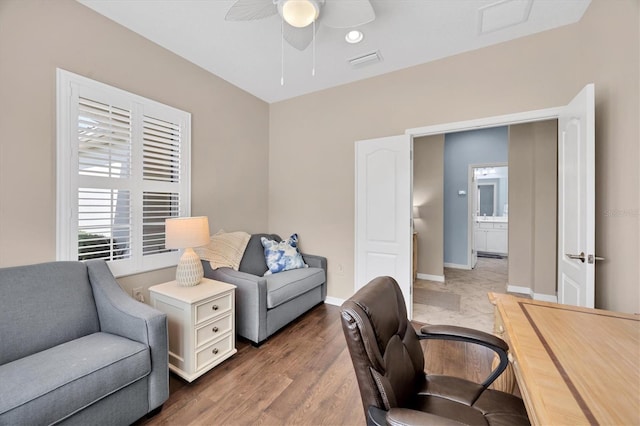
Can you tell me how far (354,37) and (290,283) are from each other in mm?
2432

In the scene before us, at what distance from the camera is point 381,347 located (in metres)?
0.96

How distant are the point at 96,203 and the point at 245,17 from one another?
180cm

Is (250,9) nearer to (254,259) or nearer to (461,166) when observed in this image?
(254,259)

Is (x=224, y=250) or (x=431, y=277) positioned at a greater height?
(x=224, y=250)

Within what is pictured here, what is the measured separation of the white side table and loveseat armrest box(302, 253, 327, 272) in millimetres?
1305

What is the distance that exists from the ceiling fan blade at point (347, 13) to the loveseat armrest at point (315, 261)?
2.45m

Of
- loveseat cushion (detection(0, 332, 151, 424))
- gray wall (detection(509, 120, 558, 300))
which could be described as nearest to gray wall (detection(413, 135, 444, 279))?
gray wall (detection(509, 120, 558, 300))

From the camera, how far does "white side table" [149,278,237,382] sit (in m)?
1.92

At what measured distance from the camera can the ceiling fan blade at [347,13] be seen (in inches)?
65.1

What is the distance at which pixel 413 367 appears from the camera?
1.15m

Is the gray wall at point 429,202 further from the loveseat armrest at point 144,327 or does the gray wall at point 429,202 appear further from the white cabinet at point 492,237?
the loveseat armrest at point 144,327

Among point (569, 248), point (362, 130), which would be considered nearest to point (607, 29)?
point (569, 248)

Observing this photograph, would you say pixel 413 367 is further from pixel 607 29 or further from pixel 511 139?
pixel 511 139

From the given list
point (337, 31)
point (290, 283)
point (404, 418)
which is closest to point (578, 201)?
point (404, 418)
